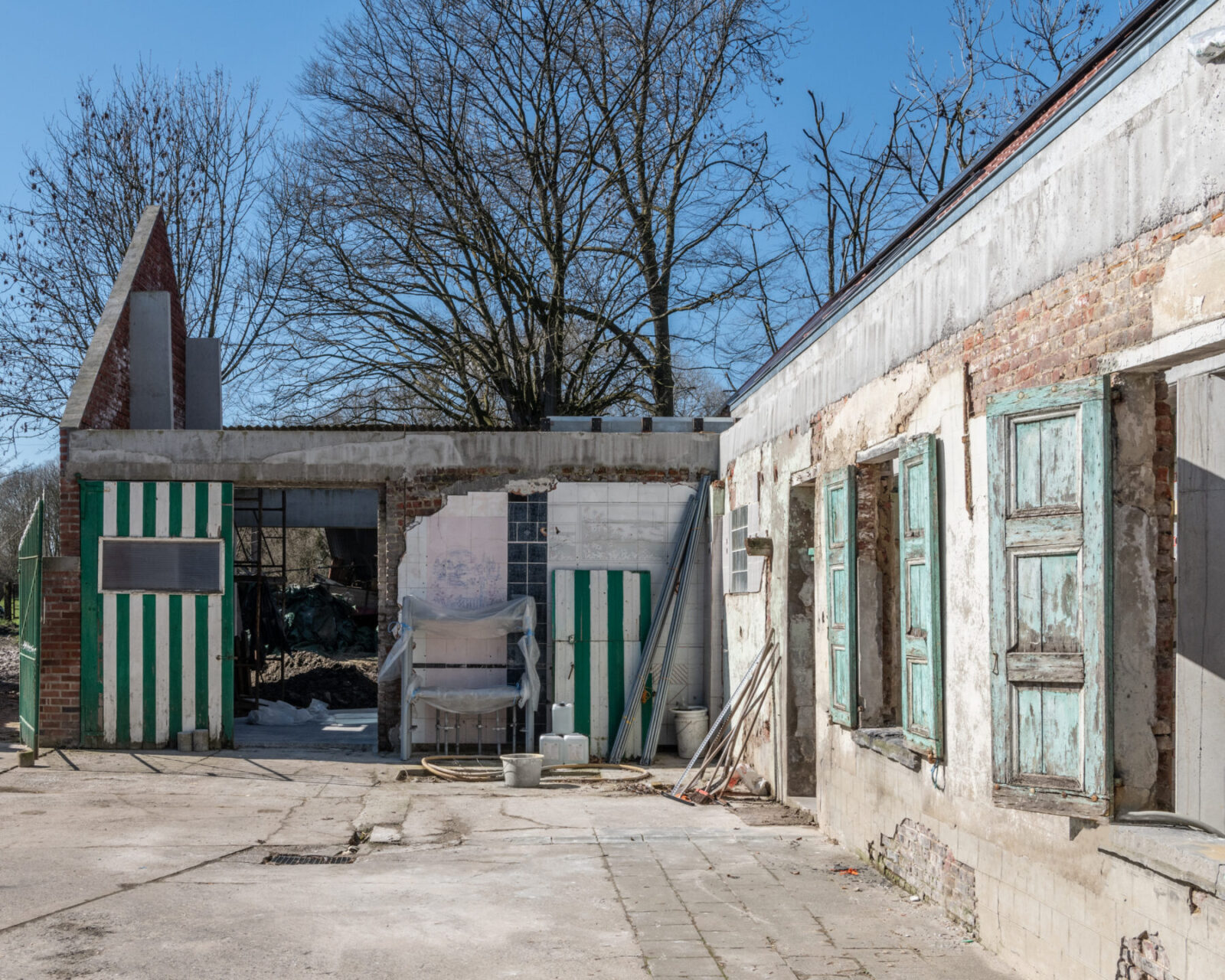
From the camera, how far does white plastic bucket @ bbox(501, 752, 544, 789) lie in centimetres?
936

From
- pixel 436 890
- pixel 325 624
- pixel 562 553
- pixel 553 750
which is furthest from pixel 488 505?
pixel 325 624

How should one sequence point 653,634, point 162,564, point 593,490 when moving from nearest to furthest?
point 162,564 < point 653,634 < point 593,490

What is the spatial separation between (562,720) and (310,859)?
4.11 meters

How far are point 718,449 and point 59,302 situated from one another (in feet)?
42.7

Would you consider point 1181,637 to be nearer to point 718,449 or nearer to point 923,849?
point 923,849

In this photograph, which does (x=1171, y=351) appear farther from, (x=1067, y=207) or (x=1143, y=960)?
(x=1143, y=960)

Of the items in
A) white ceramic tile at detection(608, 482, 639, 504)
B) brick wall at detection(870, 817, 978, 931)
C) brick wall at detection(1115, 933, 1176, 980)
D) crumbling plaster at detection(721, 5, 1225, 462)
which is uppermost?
crumbling plaster at detection(721, 5, 1225, 462)

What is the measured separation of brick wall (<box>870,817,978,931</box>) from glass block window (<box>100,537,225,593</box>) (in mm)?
7028

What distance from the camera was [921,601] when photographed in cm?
583

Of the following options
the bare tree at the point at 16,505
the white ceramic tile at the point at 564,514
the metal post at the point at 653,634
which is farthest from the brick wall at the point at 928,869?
the bare tree at the point at 16,505

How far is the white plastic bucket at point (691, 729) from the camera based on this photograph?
10.9m

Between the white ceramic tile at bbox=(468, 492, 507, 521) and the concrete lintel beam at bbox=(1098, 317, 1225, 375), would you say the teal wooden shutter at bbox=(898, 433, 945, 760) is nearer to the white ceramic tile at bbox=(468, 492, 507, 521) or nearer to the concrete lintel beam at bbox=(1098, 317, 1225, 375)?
the concrete lintel beam at bbox=(1098, 317, 1225, 375)

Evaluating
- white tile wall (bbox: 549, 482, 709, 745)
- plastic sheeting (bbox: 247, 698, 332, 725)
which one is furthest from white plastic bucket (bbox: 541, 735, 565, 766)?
plastic sheeting (bbox: 247, 698, 332, 725)

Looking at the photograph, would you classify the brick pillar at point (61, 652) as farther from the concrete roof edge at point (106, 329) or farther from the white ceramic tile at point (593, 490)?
the white ceramic tile at point (593, 490)
